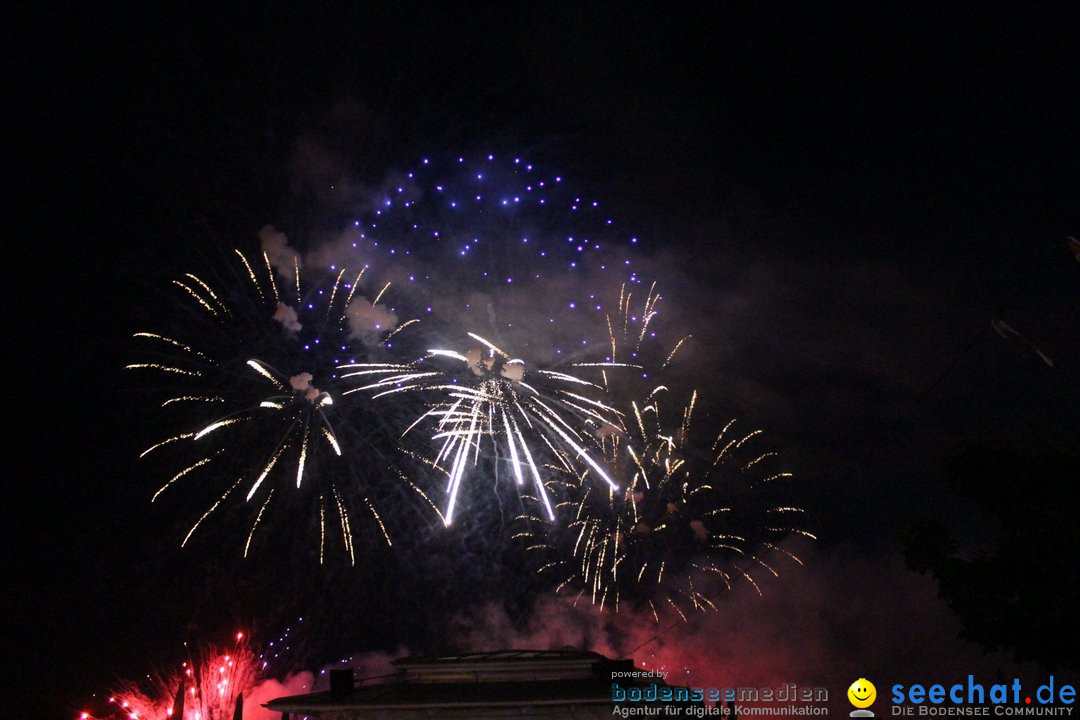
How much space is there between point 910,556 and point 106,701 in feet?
91.4

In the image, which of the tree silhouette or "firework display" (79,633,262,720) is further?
"firework display" (79,633,262,720)

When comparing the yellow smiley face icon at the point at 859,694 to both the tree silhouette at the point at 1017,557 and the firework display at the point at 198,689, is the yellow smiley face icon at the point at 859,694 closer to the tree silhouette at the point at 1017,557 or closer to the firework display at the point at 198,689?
the tree silhouette at the point at 1017,557

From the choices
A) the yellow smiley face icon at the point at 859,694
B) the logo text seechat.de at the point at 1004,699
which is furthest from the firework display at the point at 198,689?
the logo text seechat.de at the point at 1004,699

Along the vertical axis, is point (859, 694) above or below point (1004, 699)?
below

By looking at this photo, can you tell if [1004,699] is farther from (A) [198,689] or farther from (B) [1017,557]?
(A) [198,689]

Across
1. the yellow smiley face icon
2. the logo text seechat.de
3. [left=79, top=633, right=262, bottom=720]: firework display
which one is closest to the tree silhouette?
the logo text seechat.de

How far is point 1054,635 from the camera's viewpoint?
955 cm

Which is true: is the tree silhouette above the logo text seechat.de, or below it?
above

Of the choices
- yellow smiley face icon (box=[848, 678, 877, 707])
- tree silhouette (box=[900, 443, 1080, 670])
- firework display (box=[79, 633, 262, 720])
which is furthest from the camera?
firework display (box=[79, 633, 262, 720])

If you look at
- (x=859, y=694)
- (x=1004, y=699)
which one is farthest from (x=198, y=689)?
(x=1004, y=699)

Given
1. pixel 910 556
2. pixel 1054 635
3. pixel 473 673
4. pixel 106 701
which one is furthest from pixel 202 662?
pixel 1054 635

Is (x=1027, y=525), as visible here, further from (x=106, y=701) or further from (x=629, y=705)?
(x=106, y=701)

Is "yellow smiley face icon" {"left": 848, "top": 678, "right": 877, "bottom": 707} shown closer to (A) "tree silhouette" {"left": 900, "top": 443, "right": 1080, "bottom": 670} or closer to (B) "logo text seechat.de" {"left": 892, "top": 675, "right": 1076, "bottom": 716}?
(B) "logo text seechat.de" {"left": 892, "top": 675, "right": 1076, "bottom": 716}

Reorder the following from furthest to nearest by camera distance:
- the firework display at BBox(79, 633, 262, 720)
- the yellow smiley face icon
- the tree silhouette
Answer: the firework display at BBox(79, 633, 262, 720) → the yellow smiley face icon → the tree silhouette
